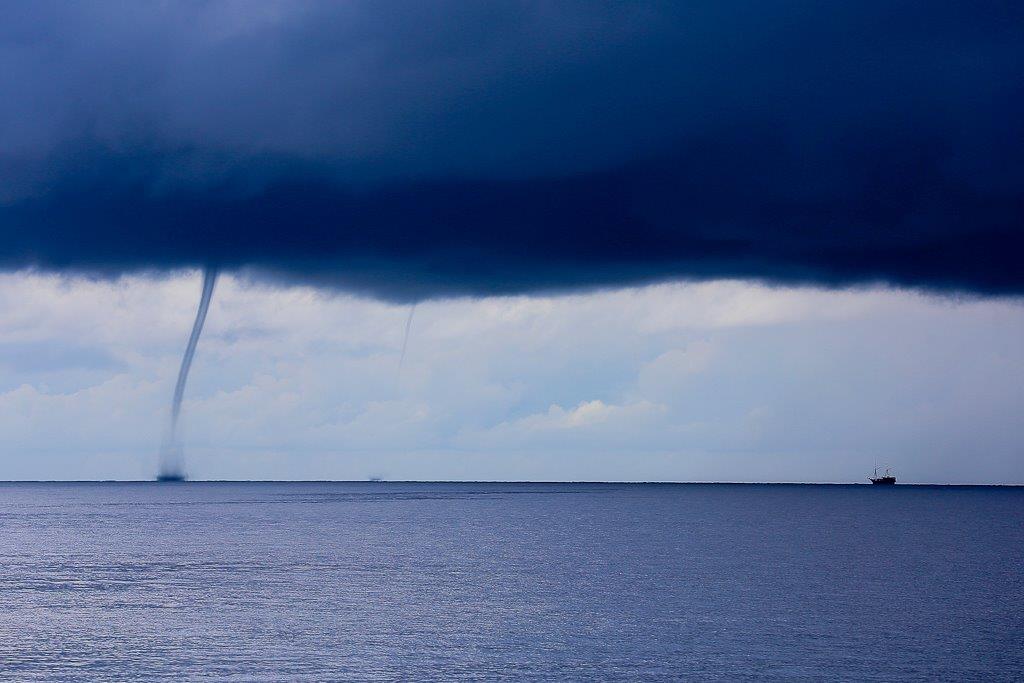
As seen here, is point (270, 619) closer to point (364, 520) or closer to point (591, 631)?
point (591, 631)

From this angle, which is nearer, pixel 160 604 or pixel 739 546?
pixel 160 604

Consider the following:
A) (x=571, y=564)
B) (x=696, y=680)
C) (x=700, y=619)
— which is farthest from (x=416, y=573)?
(x=696, y=680)

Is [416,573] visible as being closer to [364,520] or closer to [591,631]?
[591,631]

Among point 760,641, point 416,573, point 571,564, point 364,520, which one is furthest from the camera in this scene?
point 364,520

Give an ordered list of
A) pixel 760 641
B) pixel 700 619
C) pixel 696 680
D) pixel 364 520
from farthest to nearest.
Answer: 1. pixel 364 520
2. pixel 700 619
3. pixel 760 641
4. pixel 696 680

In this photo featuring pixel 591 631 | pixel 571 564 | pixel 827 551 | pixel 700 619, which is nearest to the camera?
pixel 591 631

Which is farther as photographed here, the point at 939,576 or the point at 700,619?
the point at 939,576

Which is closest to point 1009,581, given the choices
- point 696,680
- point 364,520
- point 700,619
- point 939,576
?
point 939,576

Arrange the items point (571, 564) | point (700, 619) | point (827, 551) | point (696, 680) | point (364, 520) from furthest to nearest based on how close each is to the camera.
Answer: point (364, 520) → point (827, 551) → point (571, 564) → point (700, 619) → point (696, 680)
